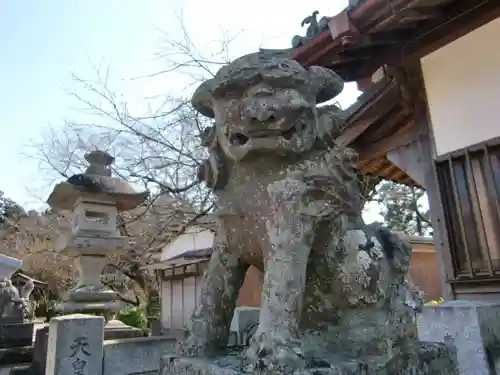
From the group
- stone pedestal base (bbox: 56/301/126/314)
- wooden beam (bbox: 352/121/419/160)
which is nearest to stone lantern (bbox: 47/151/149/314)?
stone pedestal base (bbox: 56/301/126/314)

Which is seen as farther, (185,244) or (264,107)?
(185,244)

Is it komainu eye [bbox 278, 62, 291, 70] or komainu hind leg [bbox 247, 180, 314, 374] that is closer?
komainu hind leg [bbox 247, 180, 314, 374]

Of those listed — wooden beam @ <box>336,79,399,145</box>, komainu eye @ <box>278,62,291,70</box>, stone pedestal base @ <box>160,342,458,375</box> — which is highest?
wooden beam @ <box>336,79,399,145</box>

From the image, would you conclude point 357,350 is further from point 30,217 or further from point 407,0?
point 30,217

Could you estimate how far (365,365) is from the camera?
47.7 inches

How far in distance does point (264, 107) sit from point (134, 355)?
3004mm

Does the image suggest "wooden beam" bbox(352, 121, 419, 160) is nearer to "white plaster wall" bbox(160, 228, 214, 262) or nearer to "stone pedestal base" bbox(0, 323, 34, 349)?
"stone pedestal base" bbox(0, 323, 34, 349)

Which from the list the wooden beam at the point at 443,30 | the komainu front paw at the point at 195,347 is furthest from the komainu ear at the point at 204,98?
the wooden beam at the point at 443,30

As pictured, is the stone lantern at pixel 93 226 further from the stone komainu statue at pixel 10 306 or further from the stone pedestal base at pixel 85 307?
the stone komainu statue at pixel 10 306

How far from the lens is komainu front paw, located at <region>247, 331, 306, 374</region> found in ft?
3.66

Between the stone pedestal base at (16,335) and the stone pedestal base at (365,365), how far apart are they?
6.05 meters

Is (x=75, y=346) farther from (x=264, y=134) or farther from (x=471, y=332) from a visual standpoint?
(x=471, y=332)

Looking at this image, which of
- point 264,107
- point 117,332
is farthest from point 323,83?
point 117,332

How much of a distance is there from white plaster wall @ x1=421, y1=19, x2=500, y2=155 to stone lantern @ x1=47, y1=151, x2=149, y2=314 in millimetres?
3419
